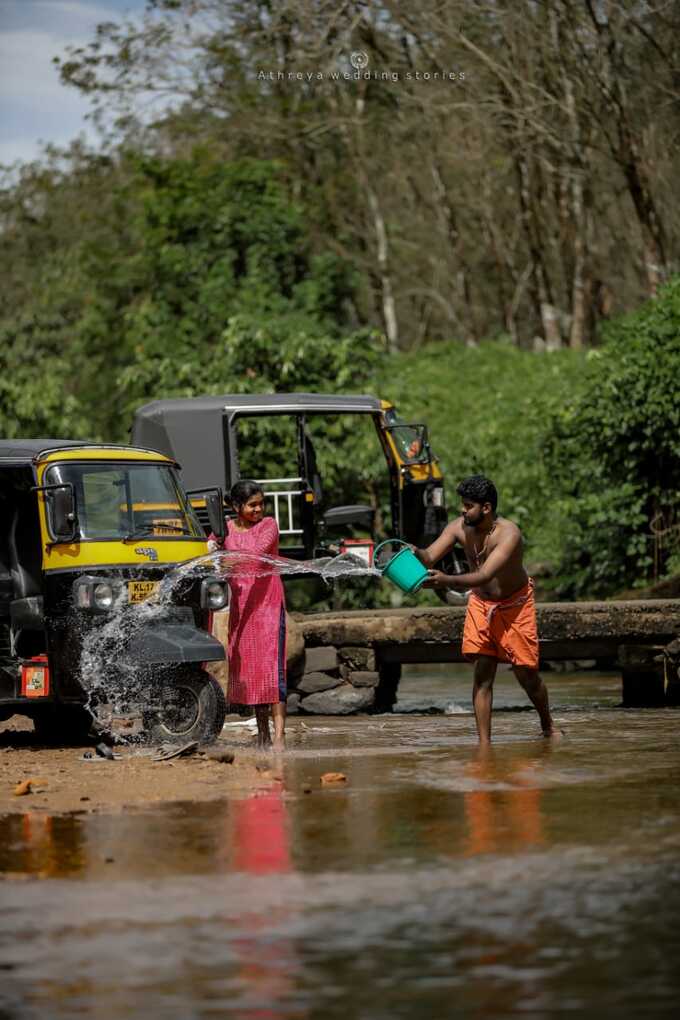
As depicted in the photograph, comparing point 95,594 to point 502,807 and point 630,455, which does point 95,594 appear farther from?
point 630,455

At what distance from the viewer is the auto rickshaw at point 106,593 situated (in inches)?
468

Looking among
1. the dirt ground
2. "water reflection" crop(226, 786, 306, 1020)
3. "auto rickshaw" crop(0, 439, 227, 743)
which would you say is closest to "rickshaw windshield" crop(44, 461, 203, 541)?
"auto rickshaw" crop(0, 439, 227, 743)

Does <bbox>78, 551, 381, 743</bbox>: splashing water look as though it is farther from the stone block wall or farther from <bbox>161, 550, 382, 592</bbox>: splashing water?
the stone block wall

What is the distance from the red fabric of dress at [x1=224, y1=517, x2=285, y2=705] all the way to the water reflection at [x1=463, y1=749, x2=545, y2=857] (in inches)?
72.9

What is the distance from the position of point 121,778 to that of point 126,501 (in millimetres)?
3105

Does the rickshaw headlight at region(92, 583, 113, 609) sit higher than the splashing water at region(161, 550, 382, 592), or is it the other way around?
the splashing water at region(161, 550, 382, 592)

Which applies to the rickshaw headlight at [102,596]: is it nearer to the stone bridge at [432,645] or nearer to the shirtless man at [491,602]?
the shirtless man at [491,602]

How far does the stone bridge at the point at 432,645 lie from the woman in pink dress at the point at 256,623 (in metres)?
3.64

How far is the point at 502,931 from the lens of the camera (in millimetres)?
5859

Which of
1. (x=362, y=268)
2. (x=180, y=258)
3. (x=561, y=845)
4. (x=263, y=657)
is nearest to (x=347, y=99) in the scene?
(x=362, y=268)

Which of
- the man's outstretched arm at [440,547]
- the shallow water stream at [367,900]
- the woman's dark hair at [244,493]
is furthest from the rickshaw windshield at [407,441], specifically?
the shallow water stream at [367,900]

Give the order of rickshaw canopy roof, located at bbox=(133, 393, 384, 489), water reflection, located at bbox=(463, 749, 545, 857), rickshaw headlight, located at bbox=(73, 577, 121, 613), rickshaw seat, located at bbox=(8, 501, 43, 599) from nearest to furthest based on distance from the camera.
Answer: water reflection, located at bbox=(463, 749, 545, 857)
rickshaw headlight, located at bbox=(73, 577, 121, 613)
rickshaw seat, located at bbox=(8, 501, 43, 599)
rickshaw canopy roof, located at bbox=(133, 393, 384, 489)

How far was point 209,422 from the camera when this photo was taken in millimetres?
17469

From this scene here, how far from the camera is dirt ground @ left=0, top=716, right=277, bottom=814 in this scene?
922 cm
